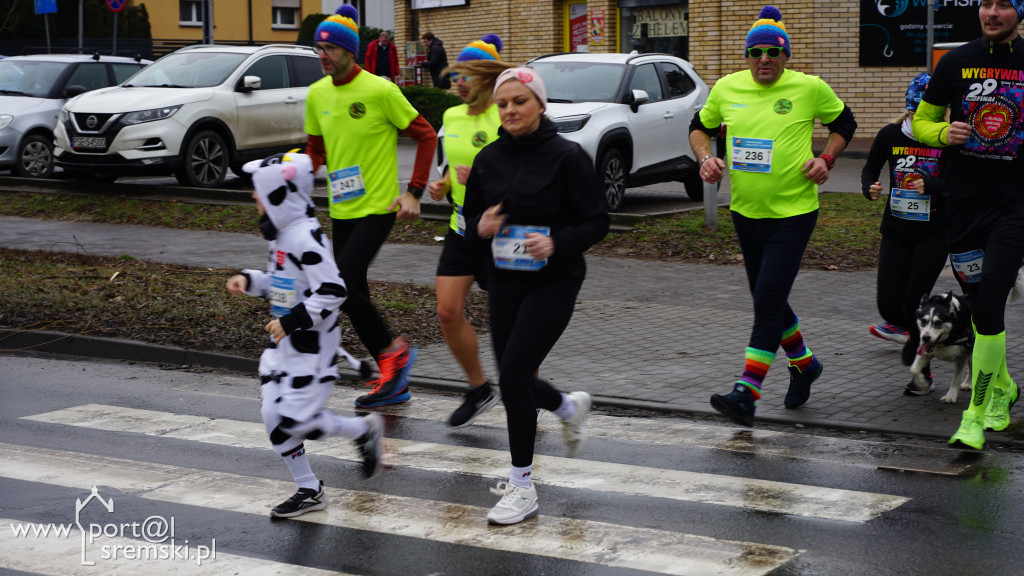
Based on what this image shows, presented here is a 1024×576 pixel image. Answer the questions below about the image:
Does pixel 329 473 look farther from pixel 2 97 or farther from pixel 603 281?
pixel 2 97

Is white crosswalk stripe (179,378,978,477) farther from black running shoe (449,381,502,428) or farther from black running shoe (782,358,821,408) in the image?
black running shoe (782,358,821,408)

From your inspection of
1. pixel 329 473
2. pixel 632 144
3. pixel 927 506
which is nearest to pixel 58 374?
pixel 329 473

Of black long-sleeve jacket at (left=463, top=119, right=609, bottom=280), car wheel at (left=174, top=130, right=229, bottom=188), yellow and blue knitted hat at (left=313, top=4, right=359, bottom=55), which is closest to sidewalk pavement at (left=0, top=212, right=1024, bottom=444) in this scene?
yellow and blue knitted hat at (left=313, top=4, right=359, bottom=55)

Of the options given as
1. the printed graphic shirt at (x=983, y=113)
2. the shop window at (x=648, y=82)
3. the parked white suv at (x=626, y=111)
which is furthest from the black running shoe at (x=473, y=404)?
the shop window at (x=648, y=82)

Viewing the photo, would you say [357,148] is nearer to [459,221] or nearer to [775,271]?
[459,221]

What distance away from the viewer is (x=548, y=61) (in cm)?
1598

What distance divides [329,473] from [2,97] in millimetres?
15224

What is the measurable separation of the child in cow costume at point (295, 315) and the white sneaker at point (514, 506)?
0.76 m

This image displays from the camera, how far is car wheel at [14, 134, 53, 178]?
18984 millimetres

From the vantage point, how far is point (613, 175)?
15.0m

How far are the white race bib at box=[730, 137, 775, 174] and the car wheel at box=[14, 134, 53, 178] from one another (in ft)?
48.1

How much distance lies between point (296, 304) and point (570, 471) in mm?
1602

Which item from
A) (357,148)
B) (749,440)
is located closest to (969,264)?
(749,440)

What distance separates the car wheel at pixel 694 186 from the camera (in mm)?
16761
